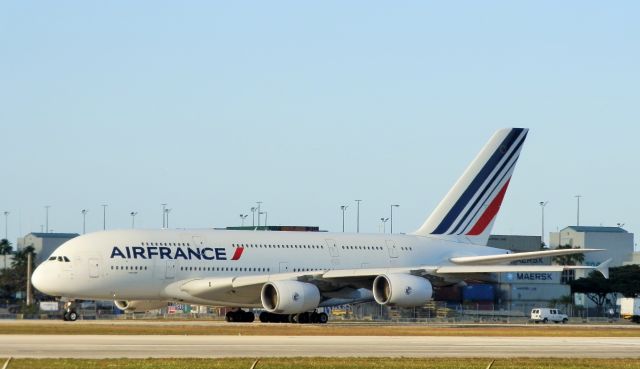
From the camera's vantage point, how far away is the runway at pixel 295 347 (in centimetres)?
3928

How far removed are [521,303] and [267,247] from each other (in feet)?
172

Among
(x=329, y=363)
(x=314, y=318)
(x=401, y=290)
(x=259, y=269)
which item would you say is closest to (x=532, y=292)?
(x=314, y=318)

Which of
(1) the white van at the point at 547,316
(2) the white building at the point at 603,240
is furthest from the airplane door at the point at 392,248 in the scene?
(2) the white building at the point at 603,240

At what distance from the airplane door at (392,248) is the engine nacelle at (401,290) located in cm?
705

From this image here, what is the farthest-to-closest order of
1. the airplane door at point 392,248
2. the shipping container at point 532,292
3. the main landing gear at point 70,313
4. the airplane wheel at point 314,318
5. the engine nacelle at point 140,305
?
the shipping container at point 532,292, the airplane door at point 392,248, the engine nacelle at point 140,305, the airplane wheel at point 314,318, the main landing gear at point 70,313

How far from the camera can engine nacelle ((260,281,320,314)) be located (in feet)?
216

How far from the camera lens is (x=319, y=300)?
6775 cm

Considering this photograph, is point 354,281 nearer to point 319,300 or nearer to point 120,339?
point 319,300

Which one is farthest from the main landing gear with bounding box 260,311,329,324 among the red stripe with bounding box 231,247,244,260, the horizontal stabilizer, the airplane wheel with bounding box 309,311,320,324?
the horizontal stabilizer

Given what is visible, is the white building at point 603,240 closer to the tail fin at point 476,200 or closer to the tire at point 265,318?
the tail fin at point 476,200

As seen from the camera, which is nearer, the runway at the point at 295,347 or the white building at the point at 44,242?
the runway at the point at 295,347

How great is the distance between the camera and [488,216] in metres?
79.6

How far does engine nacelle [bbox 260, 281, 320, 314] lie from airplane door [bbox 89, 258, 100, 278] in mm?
8086

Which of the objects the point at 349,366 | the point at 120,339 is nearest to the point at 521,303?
the point at 120,339
